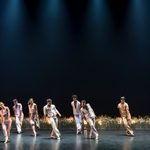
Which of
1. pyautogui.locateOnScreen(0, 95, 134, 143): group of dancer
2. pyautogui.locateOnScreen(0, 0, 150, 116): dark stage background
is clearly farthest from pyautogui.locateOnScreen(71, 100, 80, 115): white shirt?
pyautogui.locateOnScreen(0, 0, 150, 116): dark stage background

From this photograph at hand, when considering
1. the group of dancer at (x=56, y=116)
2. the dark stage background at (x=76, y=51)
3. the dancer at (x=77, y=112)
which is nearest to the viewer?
the group of dancer at (x=56, y=116)

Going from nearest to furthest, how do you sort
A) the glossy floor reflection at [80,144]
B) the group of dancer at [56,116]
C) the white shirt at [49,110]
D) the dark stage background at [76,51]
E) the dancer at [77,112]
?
the glossy floor reflection at [80,144]
the group of dancer at [56,116]
the white shirt at [49,110]
the dancer at [77,112]
the dark stage background at [76,51]

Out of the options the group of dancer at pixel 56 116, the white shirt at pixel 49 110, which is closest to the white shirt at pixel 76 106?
the group of dancer at pixel 56 116

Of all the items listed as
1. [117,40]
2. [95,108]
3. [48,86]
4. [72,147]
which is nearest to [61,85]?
[48,86]

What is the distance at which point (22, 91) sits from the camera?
97.5 ft

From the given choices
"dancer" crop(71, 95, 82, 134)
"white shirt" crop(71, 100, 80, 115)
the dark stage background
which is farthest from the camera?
the dark stage background

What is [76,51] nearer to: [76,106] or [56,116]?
[76,106]

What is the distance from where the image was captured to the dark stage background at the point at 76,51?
29.6 m

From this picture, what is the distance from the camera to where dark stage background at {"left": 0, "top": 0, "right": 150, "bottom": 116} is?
1165 inches

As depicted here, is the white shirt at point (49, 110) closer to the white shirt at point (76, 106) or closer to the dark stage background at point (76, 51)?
the white shirt at point (76, 106)

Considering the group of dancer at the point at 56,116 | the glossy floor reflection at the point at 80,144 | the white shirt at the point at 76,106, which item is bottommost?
the glossy floor reflection at the point at 80,144

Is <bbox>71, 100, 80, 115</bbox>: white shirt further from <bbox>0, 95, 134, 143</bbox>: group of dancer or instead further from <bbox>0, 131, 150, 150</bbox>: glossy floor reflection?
<bbox>0, 131, 150, 150</bbox>: glossy floor reflection

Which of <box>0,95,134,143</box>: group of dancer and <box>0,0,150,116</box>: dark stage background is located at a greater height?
<box>0,0,150,116</box>: dark stage background

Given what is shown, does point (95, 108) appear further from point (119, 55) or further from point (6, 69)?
point (6, 69)
